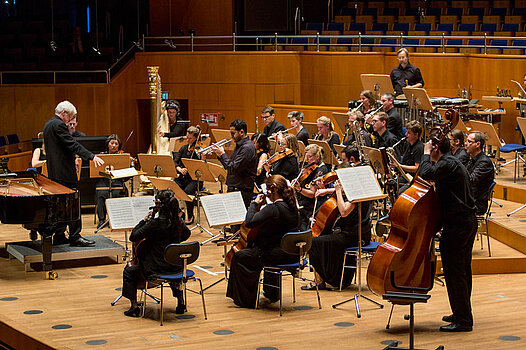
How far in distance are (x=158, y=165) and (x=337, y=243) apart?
10.0 feet

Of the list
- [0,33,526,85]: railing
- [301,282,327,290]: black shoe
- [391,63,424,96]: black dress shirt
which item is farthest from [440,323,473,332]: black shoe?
[0,33,526,85]: railing

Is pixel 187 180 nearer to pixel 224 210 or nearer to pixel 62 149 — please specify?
pixel 62 149

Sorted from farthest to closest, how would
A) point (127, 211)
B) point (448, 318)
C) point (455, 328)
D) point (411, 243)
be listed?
point (127, 211) < point (448, 318) < point (455, 328) < point (411, 243)

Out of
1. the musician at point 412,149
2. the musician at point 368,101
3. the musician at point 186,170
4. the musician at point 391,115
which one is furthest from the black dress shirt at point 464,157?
the musician at point 186,170

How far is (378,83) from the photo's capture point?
11.4 m

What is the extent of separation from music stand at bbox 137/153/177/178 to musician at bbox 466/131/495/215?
3.37 metres

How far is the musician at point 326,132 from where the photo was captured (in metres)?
9.23

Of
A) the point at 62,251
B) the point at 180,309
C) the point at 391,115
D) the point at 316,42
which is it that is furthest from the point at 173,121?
the point at 316,42

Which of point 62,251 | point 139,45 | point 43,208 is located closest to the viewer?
point 43,208

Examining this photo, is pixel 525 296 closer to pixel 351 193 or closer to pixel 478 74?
pixel 351 193

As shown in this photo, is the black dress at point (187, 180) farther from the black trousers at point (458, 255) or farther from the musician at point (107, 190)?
the black trousers at point (458, 255)

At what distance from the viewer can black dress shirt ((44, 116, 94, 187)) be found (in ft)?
25.8

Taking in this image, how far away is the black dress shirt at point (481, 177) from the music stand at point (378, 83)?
11.3 ft

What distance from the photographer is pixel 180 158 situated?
33.4 feet
